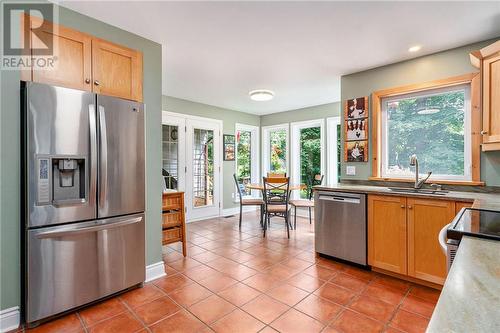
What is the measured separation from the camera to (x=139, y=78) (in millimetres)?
2447

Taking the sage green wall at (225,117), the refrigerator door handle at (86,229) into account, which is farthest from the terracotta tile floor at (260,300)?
the sage green wall at (225,117)

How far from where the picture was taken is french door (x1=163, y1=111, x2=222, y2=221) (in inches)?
191

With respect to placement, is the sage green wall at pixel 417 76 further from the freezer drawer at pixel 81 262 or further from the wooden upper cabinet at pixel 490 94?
the freezer drawer at pixel 81 262

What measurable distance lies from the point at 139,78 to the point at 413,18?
101 inches

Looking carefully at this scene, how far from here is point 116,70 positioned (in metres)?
2.28

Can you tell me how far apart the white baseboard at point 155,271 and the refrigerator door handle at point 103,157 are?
2.88 feet

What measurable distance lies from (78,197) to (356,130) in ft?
10.5

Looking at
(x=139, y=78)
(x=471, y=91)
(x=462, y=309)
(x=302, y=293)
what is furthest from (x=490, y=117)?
(x=139, y=78)

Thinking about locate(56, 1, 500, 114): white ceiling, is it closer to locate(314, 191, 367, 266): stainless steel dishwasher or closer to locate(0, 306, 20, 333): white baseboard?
locate(314, 191, 367, 266): stainless steel dishwasher

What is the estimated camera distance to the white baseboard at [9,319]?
67.7 inches

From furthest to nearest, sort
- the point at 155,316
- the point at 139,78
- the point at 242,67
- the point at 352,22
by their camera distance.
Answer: the point at 242,67 → the point at 139,78 → the point at 352,22 → the point at 155,316

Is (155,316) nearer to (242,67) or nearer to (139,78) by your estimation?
(139,78)

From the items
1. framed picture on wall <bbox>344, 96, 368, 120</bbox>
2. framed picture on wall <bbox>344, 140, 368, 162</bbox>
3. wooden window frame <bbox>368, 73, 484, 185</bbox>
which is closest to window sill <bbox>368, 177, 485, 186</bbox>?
wooden window frame <bbox>368, 73, 484, 185</bbox>

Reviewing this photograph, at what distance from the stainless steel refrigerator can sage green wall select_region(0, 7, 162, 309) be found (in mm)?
67
